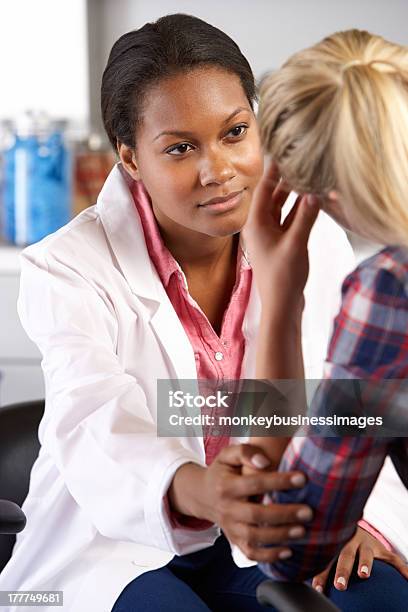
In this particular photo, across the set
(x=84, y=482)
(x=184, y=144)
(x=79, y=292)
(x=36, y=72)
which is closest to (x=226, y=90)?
(x=184, y=144)

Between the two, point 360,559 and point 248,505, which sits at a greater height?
point 248,505

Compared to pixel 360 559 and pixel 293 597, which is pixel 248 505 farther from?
pixel 360 559

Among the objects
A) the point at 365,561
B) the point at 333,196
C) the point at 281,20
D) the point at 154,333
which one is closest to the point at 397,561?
the point at 365,561

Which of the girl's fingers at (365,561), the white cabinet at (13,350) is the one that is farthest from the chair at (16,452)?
the white cabinet at (13,350)

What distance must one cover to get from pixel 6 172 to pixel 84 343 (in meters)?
1.03

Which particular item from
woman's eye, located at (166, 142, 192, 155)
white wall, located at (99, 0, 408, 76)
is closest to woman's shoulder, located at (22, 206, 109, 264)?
woman's eye, located at (166, 142, 192, 155)

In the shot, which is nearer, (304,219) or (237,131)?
(304,219)

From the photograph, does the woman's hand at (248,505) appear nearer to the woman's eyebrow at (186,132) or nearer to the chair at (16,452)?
the woman's eyebrow at (186,132)

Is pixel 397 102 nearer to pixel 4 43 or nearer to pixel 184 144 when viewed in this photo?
pixel 184 144

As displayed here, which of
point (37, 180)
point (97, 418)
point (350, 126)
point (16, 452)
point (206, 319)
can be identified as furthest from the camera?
point (37, 180)

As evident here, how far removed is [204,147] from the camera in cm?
67

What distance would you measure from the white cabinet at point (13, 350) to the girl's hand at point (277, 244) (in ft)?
3.47

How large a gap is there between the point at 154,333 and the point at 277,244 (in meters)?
0.18

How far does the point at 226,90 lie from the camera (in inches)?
27.4
